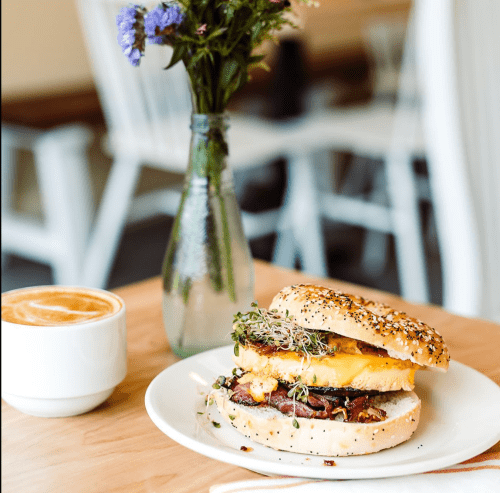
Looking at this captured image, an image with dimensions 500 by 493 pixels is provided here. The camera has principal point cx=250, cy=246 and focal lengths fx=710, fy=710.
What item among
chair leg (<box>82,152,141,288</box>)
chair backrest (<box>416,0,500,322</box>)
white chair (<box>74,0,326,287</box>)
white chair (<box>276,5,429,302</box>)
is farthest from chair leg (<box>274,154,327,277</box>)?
chair backrest (<box>416,0,500,322</box>)

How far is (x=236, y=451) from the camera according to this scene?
1.99ft

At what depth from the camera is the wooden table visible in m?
0.62

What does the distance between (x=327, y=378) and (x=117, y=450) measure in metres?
0.21

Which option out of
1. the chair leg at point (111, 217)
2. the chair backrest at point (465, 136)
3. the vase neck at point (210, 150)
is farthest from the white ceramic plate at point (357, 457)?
the chair leg at point (111, 217)

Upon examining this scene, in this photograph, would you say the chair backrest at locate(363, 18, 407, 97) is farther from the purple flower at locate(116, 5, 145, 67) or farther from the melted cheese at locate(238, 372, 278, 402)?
the melted cheese at locate(238, 372, 278, 402)

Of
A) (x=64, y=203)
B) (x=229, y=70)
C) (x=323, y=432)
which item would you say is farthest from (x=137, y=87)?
(x=323, y=432)

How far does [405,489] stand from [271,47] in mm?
3897

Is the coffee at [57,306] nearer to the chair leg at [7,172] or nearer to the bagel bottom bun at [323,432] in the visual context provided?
the bagel bottom bun at [323,432]

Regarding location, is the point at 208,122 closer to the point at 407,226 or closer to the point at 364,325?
the point at 364,325

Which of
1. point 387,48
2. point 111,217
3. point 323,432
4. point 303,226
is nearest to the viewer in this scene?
point 323,432

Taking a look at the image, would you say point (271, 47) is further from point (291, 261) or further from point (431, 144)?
point (431, 144)

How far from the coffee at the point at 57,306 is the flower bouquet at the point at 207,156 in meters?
0.10

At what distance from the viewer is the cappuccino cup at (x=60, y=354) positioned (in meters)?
0.67

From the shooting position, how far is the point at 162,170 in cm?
400
